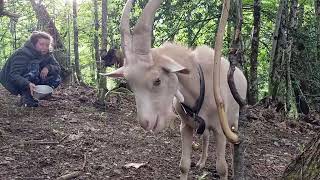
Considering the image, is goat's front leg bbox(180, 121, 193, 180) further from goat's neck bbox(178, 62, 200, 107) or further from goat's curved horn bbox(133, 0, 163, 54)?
goat's curved horn bbox(133, 0, 163, 54)

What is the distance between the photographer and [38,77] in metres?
8.36

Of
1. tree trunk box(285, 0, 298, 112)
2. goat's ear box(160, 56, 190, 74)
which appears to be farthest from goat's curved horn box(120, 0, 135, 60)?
tree trunk box(285, 0, 298, 112)

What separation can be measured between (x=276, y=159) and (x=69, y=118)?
11.7 feet

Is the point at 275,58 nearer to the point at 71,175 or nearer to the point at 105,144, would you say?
the point at 105,144

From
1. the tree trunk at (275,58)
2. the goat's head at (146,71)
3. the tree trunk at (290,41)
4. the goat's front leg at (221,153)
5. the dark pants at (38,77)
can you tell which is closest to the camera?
the goat's head at (146,71)

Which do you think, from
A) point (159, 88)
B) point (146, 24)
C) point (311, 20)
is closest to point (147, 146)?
point (159, 88)

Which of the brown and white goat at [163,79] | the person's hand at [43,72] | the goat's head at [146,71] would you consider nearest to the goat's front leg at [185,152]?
the brown and white goat at [163,79]

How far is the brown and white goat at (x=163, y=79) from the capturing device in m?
3.95

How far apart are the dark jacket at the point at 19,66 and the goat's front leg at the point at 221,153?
4.45 m

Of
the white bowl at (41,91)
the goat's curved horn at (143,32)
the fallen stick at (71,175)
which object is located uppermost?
the goat's curved horn at (143,32)

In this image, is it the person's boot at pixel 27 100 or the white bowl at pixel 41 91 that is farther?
the white bowl at pixel 41 91

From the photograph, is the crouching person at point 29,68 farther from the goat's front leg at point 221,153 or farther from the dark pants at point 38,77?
the goat's front leg at point 221,153

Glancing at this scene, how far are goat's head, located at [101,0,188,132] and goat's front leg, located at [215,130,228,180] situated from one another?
0.86m

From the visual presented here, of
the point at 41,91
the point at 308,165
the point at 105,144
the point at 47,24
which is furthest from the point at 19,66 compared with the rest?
the point at 308,165
